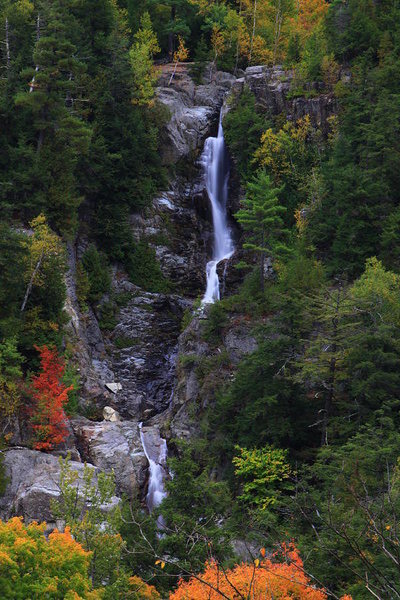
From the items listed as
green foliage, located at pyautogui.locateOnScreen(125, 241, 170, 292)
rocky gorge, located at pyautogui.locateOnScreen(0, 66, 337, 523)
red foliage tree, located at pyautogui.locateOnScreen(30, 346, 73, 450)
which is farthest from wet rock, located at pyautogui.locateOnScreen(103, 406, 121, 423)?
green foliage, located at pyautogui.locateOnScreen(125, 241, 170, 292)

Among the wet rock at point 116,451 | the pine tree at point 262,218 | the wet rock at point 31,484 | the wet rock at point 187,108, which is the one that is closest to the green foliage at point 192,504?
the wet rock at point 31,484

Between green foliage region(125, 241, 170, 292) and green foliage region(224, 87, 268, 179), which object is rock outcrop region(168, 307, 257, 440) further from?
green foliage region(224, 87, 268, 179)

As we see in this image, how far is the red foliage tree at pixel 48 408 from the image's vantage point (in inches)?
1118

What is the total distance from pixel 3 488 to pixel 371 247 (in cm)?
2114

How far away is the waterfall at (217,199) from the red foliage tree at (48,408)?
49.2 ft

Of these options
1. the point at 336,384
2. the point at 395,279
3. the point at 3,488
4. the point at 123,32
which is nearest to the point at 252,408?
the point at 336,384

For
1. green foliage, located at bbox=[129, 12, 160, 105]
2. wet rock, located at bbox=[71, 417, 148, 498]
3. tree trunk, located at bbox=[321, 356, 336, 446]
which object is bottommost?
wet rock, located at bbox=[71, 417, 148, 498]

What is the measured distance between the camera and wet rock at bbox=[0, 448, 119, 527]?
82.0ft

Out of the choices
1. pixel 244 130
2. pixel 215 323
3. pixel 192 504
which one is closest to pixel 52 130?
pixel 215 323

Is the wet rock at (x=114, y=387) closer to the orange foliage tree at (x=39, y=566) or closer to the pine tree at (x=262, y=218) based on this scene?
the pine tree at (x=262, y=218)

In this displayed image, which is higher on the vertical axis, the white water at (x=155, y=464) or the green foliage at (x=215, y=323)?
the green foliage at (x=215, y=323)

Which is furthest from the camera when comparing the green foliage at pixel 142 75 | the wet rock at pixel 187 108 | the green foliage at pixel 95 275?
the wet rock at pixel 187 108

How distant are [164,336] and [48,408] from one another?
14309 mm

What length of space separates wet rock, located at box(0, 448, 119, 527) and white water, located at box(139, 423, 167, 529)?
339 centimetres
